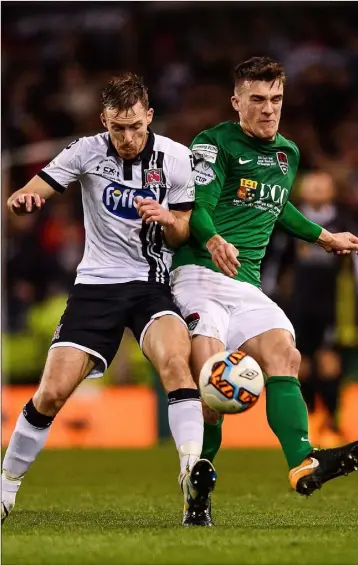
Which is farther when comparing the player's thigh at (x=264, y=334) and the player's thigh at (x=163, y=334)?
the player's thigh at (x=264, y=334)

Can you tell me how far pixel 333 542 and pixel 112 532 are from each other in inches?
41.5

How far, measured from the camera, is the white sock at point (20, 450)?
247 inches

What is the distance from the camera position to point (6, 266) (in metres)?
16.3

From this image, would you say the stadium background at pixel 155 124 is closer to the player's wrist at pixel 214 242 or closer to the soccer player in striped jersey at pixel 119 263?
the soccer player in striped jersey at pixel 119 263

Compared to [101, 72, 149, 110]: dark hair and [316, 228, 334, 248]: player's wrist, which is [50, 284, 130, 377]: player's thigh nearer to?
[101, 72, 149, 110]: dark hair

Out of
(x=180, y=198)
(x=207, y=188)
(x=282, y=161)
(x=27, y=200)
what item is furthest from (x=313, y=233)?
(x=27, y=200)

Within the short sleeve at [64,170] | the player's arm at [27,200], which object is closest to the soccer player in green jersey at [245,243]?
the short sleeve at [64,170]

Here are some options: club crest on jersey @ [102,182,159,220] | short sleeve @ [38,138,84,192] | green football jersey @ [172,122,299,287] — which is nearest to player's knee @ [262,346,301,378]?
green football jersey @ [172,122,299,287]

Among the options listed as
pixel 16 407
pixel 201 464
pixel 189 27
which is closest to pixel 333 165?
pixel 189 27

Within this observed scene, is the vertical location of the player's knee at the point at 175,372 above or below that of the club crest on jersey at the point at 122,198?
below

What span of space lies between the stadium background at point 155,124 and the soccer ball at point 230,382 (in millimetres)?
6548

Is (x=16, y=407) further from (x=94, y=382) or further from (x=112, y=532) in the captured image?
(x=112, y=532)

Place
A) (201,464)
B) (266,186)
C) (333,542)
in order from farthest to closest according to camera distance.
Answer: (266,186), (201,464), (333,542)

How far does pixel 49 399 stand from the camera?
616 cm
